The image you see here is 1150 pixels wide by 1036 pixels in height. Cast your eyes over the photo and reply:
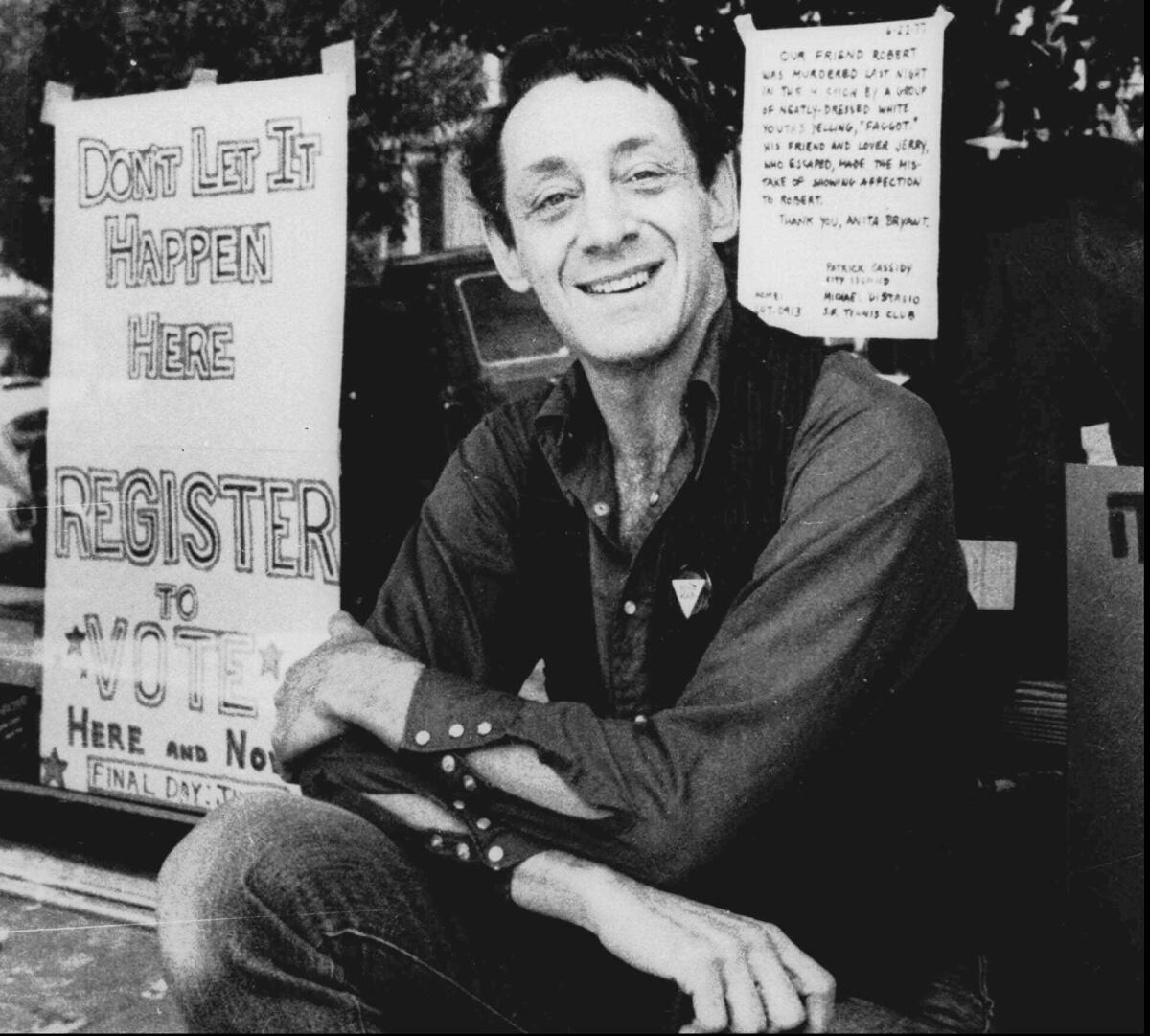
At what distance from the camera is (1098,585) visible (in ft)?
8.07

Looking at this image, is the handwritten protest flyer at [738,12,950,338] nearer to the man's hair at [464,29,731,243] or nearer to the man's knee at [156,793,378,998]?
the man's hair at [464,29,731,243]

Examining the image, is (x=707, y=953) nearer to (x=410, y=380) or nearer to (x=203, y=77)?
(x=410, y=380)

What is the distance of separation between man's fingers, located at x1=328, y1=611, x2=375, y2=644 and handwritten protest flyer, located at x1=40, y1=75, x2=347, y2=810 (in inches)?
24.9

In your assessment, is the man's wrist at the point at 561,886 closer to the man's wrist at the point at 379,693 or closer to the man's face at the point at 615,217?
the man's wrist at the point at 379,693

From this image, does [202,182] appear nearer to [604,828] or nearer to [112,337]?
[112,337]

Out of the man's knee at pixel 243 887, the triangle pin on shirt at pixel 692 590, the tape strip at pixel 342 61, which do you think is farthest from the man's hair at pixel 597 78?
the man's knee at pixel 243 887

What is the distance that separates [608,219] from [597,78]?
284mm

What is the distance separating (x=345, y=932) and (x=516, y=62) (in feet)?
5.44

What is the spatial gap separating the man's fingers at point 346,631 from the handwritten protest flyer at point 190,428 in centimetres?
63

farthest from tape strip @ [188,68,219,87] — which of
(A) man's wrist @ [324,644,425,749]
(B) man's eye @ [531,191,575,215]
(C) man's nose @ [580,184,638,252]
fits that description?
(A) man's wrist @ [324,644,425,749]

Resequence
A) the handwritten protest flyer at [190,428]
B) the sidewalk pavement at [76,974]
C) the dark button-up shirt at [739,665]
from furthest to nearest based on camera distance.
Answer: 1. the handwritten protest flyer at [190,428]
2. the sidewalk pavement at [76,974]
3. the dark button-up shirt at [739,665]

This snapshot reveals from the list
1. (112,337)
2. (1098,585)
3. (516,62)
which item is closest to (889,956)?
(1098,585)

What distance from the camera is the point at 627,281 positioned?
242 centimetres

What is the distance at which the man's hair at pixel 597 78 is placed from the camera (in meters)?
2.48
